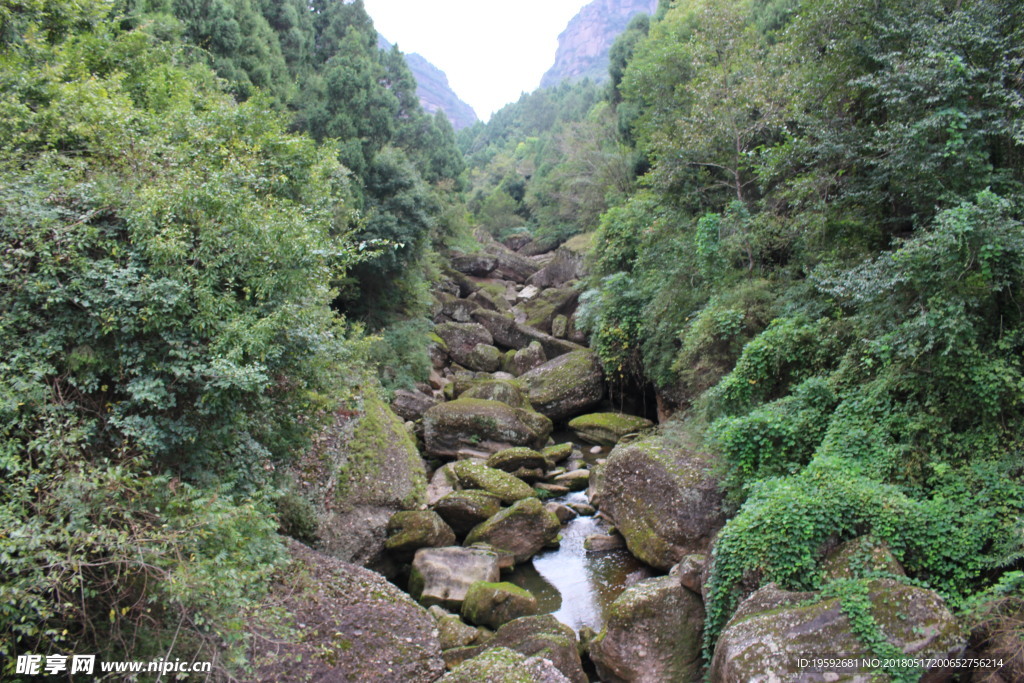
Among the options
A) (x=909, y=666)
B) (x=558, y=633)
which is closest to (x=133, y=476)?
(x=558, y=633)

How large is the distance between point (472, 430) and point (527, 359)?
22.5 feet

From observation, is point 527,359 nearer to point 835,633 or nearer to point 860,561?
point 860,561

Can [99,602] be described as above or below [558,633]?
above

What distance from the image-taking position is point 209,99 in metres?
11.8

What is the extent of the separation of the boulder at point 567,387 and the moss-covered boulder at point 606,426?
2.98 feet

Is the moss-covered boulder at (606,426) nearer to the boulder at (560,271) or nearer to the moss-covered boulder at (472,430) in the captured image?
the moss-covered boulder at (472,430)

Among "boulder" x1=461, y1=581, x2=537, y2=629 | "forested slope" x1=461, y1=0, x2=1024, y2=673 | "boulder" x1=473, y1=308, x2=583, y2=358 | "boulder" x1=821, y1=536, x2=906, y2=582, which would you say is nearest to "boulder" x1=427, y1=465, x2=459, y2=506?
"boulder" x1=461, y1=581, x2=537, y2=629

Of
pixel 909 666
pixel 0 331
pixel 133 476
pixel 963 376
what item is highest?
pixel 0 331

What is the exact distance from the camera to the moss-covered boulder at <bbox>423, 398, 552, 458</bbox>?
1456 cm

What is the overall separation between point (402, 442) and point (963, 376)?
9.15 meters

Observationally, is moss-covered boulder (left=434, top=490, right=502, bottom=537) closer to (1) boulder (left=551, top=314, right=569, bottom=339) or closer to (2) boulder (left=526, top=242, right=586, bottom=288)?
(1) boulder (left=551, top=314, right=569, bottom=339)

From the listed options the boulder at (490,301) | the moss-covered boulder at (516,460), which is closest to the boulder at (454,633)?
the moss-covered boulder at (516,460)

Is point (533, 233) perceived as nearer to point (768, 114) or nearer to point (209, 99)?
point (768, 114)

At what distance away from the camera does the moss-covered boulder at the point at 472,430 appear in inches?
573
